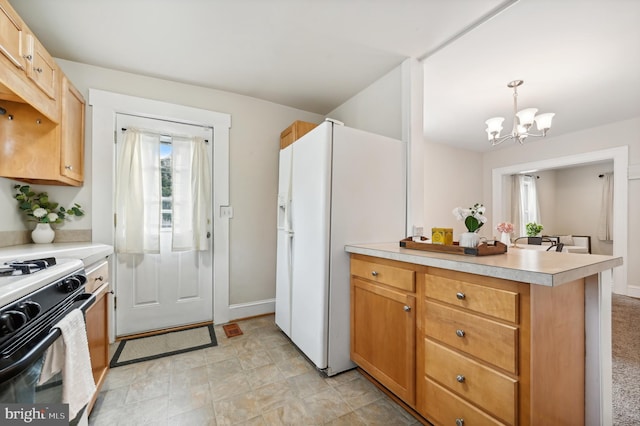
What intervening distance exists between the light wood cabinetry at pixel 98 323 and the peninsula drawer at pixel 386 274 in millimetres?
1512

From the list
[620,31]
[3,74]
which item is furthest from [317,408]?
[620,31]

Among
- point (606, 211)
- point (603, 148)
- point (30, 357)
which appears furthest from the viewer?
point (606, 211)

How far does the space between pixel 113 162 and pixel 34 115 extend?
0.61 metres

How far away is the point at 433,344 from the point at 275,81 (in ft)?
8.34

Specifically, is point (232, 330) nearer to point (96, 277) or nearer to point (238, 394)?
point (238, 394)

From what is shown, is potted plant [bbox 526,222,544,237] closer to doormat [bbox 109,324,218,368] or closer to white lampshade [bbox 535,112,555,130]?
white lampshade [bbox 535,112,555,130]

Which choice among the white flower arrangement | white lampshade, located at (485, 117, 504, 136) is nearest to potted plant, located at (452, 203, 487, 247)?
white lampshade, located at (485, 117, 504, 136)

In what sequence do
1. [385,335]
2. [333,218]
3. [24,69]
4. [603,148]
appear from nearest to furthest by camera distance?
[24,69], [385,335], [333,218], [603,148]

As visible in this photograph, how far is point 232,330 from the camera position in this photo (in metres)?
2.54

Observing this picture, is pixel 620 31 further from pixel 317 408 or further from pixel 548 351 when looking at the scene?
pixel 317 408

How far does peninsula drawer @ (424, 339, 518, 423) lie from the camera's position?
3.26ft

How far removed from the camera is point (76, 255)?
1.41 metres

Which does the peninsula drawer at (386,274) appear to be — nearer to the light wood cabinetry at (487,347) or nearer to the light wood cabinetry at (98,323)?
the light wood cabinetry at (487,347)

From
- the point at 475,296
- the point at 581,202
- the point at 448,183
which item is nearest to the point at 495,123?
the point at 448,183
